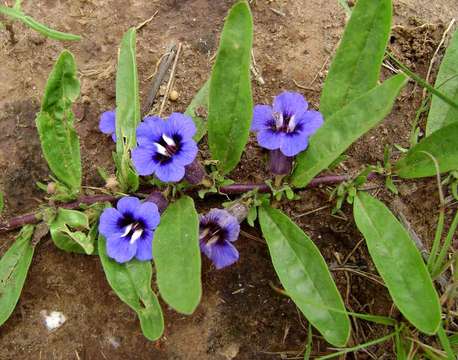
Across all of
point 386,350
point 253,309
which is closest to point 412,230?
point 386,350

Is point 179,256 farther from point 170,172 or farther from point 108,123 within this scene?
point 108,123

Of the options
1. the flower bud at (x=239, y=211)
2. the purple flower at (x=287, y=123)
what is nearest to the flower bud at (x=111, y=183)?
the flower bud at (x=239, y=211)

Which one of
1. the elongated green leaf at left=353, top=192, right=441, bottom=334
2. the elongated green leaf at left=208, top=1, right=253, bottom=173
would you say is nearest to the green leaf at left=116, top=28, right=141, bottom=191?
the elongated green leaf at left=208, top=1, right=253, bottom=173

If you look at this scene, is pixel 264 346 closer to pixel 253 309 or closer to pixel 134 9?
pixel 253 309

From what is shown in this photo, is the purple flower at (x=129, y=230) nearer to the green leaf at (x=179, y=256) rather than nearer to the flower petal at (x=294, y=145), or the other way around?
the green leaf at (x=179, y=256)

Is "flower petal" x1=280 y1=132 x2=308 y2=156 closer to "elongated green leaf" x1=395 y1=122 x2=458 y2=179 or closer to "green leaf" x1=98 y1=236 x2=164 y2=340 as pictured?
"elongated green leaf" x1=395 y1=122 x2=458 y2=179

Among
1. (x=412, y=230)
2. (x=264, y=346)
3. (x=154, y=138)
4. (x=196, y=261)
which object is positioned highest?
(x=154, y=138)

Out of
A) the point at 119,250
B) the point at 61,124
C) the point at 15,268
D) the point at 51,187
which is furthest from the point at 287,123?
the point at 15,268
